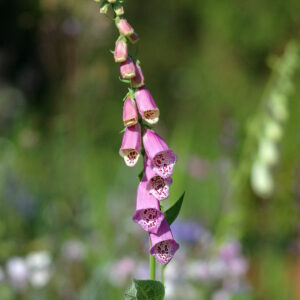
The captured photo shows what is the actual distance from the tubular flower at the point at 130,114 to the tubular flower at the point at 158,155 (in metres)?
0.03

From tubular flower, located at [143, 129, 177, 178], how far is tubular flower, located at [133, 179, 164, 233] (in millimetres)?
32

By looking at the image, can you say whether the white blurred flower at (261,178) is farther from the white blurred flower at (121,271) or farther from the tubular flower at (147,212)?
the tubular flower at (147,212)

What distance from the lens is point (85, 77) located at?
2.55 metres

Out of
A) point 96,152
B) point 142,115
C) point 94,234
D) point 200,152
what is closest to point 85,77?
point 94,234

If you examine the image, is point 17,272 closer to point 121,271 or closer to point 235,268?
point 121,271

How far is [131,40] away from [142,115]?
0.33ft

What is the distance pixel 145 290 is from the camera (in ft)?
2.70

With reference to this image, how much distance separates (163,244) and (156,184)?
0.08 metres

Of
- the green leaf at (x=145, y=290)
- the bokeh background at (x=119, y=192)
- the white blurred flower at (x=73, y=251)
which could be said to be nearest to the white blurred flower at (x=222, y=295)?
the bokeh background at (x=119, y=192)

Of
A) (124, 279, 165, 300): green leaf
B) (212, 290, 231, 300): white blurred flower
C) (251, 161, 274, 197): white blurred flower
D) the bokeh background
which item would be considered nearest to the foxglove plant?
(124, 279, 165, 300): green leaf

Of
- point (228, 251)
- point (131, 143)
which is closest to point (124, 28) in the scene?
point (131, 143)

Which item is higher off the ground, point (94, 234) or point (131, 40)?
point (94, 234)

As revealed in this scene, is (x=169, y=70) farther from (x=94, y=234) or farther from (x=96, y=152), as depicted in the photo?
(x=94, y=234)

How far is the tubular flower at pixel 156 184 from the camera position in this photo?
2.71 feet
